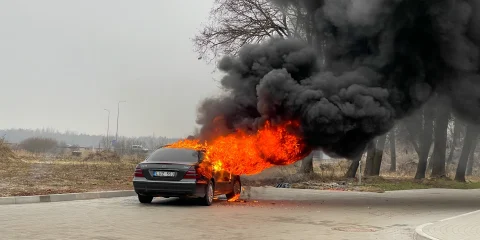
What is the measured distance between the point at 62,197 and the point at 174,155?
3538mm

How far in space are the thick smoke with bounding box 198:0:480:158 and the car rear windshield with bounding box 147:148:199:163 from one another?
1570 millimetres

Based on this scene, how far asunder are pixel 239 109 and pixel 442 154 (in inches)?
971

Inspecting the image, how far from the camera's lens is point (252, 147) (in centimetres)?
1606

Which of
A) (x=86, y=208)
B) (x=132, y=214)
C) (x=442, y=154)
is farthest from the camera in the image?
(x=442, y=154)

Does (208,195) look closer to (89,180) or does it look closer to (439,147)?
(89,180)

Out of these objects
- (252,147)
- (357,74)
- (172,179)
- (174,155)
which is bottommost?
(172,179)

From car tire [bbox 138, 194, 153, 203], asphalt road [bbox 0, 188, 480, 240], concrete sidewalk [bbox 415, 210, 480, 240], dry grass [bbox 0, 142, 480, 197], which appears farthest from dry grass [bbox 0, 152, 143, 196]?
concrete sidewalk [bbox 415, 210, 480, 240]

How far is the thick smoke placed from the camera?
50.8ft

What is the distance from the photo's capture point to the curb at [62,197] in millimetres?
13859

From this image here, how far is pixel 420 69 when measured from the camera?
55.4 ft

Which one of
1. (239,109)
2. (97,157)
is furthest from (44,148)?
(239,109)

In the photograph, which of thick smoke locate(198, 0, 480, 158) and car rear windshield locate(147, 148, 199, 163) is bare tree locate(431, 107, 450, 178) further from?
car rear windshield locate(147, 148, 199, 163)

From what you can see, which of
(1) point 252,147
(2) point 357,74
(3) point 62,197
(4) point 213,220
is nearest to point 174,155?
(1) point 252,147

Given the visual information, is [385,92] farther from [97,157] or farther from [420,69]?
[97,157]
